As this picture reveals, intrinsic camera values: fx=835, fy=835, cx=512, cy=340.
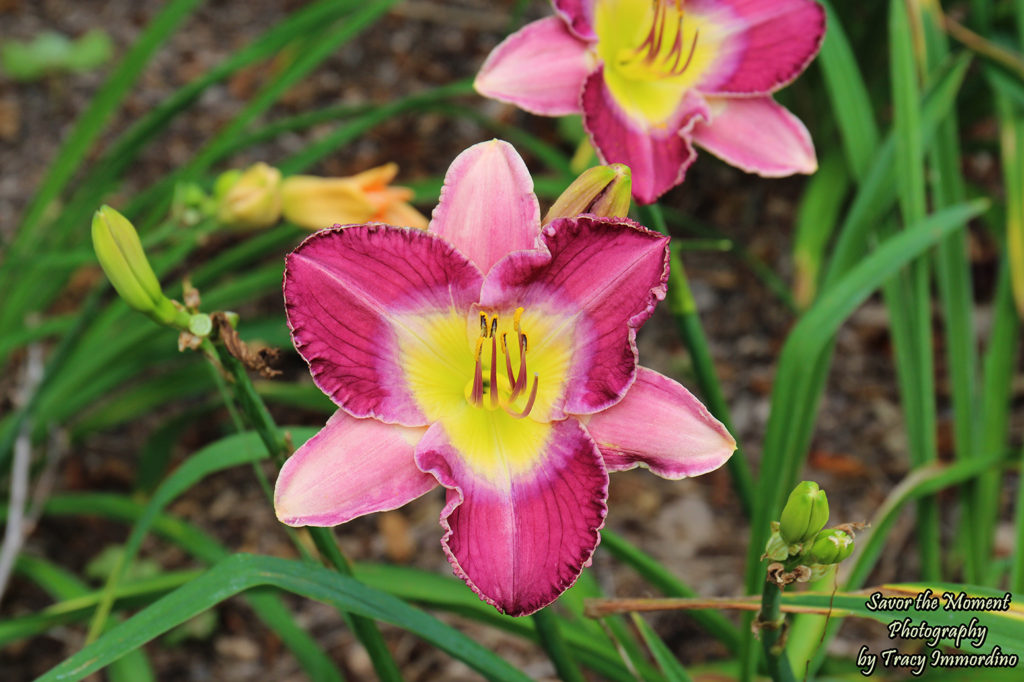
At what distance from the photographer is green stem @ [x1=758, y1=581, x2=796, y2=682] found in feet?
2.62

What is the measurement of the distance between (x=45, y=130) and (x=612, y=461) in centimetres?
272

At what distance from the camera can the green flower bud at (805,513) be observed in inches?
28.5

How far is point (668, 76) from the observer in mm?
1080

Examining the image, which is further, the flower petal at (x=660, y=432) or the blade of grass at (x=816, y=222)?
the blade of grass at (x=816, y=222)

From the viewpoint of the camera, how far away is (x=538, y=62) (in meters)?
1.01

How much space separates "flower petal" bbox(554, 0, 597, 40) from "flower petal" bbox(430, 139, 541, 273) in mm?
256

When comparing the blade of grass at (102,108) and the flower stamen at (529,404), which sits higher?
the flower stamen at (529,404)

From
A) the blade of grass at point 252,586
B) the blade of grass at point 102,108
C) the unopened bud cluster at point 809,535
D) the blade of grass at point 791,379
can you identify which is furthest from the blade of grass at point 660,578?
the blade of grass at point 102,108

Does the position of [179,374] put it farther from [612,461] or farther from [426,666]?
[612,461]

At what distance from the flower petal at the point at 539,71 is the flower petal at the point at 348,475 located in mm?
437

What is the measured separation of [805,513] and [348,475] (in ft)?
1.36

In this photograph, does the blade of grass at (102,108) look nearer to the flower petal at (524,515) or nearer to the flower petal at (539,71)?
the flower petal at (539,71)

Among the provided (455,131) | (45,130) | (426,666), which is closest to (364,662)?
(426,666)

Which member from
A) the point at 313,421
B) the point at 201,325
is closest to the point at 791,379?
the point at 201,325
